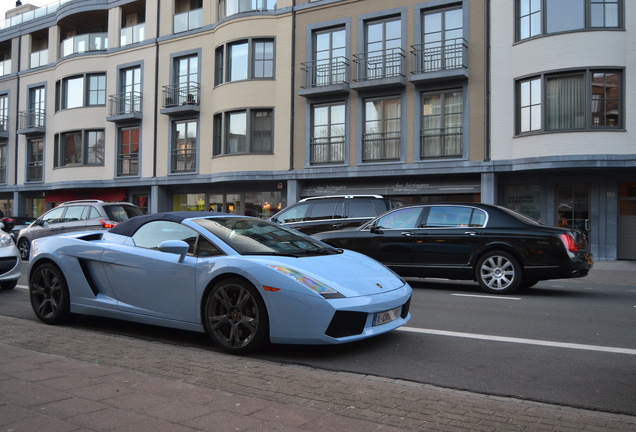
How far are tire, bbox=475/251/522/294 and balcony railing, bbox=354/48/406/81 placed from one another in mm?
12829

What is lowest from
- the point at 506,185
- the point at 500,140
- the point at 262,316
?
the point at 262,316

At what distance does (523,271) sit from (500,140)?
11214mm

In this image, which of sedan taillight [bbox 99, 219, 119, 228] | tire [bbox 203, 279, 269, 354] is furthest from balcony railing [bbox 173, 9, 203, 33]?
tire [bbox 203, 279, 269, 354]

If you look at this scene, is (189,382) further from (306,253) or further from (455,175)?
(455,175)

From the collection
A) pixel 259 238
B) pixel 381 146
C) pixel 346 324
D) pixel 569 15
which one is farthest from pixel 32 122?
pixel 346 324

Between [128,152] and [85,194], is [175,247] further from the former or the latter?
[85,194]

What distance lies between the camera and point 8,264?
10336mm

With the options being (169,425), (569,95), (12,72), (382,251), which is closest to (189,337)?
(169,425)

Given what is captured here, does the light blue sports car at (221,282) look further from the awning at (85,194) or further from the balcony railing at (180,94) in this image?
the awning at (85,194)

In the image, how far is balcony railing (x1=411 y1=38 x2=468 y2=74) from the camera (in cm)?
2102

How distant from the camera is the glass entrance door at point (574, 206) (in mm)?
19391

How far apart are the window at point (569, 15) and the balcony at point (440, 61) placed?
220cm

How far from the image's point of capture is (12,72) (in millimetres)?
36031

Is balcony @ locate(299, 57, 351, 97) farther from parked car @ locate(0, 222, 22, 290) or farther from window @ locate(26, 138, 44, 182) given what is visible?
window @ locate(26, 138, 44, 182)
